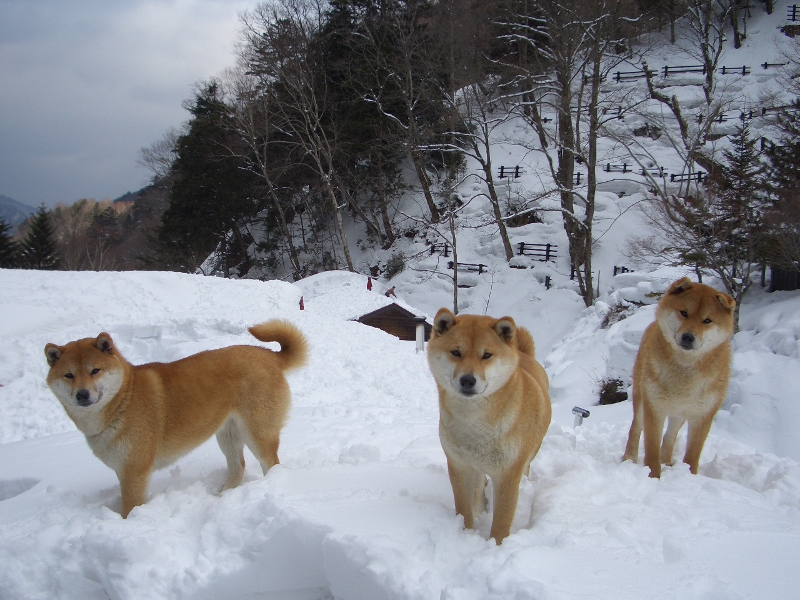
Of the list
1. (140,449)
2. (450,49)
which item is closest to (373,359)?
(140,449)

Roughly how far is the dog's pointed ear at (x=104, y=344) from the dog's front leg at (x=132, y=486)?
894 millimetres

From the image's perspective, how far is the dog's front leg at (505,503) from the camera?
3180mm

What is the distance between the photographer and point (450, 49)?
26.9m

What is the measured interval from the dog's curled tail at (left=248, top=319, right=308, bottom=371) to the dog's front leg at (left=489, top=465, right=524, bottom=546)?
224 centimetres

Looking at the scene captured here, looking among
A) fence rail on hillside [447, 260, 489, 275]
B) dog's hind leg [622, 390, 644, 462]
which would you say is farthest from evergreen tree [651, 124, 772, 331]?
fence rail on hillside [447, 260, 489, 275]

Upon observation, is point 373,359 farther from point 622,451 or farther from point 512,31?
point 512,31

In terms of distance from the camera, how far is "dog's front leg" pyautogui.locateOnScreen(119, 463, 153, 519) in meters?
3.74

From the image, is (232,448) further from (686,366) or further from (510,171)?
(510,171)

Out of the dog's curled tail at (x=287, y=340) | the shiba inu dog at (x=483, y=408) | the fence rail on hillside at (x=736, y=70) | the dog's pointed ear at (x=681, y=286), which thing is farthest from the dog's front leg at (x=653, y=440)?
the fence rail on hillside at (x=736, y=70)

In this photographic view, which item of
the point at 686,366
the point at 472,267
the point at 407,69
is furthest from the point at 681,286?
the point at 407,69

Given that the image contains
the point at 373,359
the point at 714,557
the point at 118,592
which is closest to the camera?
the point at 714,557

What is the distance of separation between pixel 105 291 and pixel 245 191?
18.1m

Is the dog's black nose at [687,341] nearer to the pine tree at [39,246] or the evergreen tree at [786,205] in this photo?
the evergreen tree at [786,205]

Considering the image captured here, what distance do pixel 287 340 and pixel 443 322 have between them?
6.50 ft
